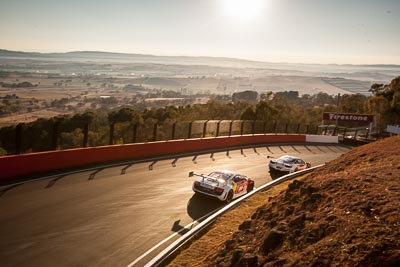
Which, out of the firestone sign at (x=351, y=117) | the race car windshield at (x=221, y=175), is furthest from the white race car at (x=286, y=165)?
the firestone sign at (x=351, y=117)

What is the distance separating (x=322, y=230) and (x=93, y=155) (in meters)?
14.1

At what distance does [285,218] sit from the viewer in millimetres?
7543

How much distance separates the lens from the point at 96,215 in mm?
10773

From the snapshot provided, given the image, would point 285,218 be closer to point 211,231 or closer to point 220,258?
point 220,258

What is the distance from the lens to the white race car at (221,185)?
13078 mm

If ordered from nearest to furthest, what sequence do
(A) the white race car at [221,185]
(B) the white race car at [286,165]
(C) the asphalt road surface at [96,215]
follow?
1. (C) the asphalt road surface at [96,215]
2. (A) the white race car at [221,185]
3. (B) the white race car at [286,165]

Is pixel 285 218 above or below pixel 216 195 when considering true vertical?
above

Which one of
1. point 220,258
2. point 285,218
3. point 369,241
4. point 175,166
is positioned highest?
point 369,241

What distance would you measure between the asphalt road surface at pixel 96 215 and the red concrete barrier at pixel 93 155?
132 cm

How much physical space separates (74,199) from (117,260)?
466 centimetres

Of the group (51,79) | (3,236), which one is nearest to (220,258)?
(3,236)

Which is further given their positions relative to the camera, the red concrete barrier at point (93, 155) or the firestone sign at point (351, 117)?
the firestone sign at point (351, 117)

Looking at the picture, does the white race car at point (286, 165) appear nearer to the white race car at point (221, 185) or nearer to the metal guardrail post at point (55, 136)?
the white race car at point (221, 185)

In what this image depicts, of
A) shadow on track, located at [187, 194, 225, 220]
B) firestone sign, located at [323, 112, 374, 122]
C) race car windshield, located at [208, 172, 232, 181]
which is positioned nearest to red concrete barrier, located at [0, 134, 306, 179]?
shadow on track, located at [187, 194, 225, 220]
